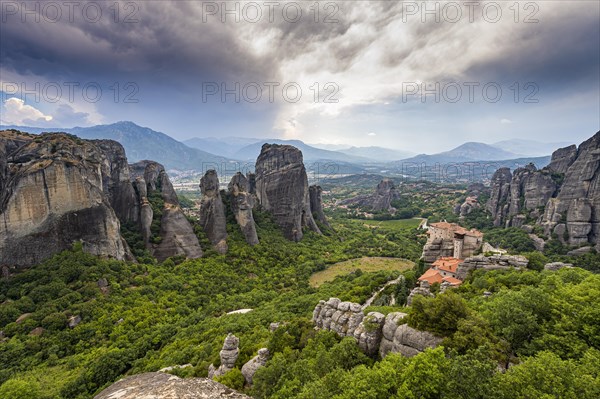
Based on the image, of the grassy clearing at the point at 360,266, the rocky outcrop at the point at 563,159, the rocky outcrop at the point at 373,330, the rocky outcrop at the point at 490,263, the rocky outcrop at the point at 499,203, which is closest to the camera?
the rocky outcrop at the point at 373,330

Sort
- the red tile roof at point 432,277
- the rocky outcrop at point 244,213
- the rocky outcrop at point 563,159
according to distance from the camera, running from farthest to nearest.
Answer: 1. the rocky outcrop at point 563,159
2. the rocky outcrop at point 244,213
3. the red tile roof at point 432,277

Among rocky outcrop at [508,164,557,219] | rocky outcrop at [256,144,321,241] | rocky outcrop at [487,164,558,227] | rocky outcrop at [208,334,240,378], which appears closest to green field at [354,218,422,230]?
rocky outcrop at [487,164,558,227]

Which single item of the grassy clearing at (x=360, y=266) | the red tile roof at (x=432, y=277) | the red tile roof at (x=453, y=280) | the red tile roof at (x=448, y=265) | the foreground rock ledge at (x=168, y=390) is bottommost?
the grassy clearing at (x=360, y=266)

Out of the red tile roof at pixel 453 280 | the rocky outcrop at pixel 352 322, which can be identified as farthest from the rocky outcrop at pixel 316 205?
the rocky outcrop at pixel 352 322

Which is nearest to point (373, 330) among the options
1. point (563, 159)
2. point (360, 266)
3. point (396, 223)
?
point (360, 266)

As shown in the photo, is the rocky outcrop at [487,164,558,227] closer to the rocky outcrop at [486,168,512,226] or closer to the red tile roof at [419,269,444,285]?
the rocky outcrop at [486,168,512,226]

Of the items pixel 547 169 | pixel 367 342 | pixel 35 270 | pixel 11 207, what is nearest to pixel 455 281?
pixel 367 342

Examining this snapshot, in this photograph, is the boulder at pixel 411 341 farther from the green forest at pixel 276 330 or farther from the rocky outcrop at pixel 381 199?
the rocky outcrop at pixel 381 199

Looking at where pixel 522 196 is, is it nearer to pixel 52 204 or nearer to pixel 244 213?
pixel 244 213

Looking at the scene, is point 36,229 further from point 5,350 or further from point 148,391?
point 148,391
